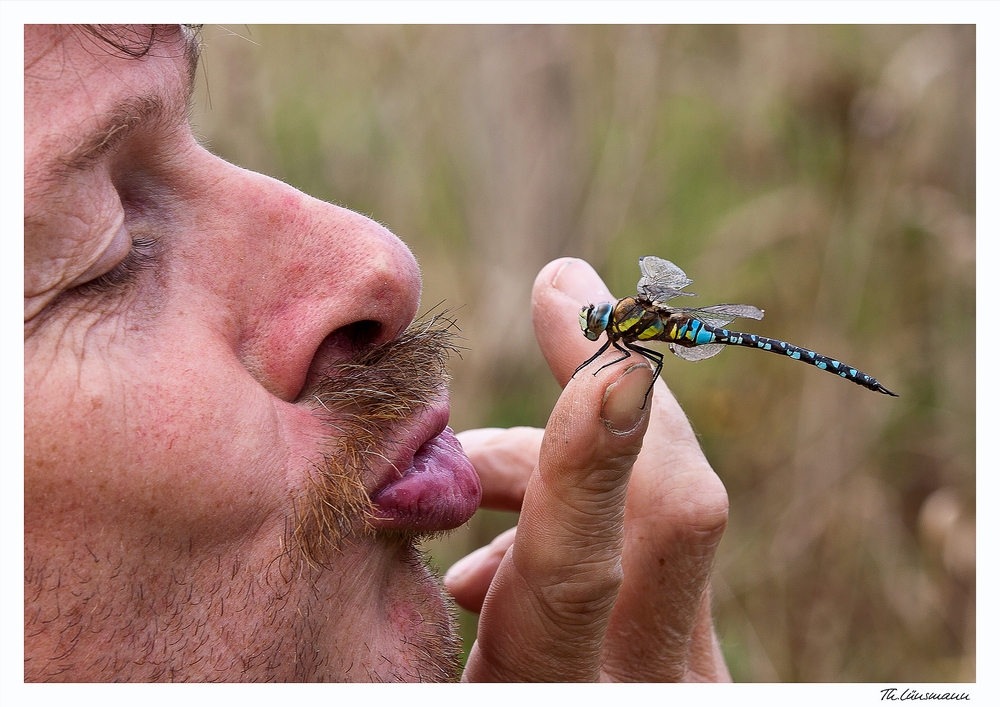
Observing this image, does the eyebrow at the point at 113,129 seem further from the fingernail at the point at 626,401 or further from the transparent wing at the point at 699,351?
the transparent wing at the point at 699,351

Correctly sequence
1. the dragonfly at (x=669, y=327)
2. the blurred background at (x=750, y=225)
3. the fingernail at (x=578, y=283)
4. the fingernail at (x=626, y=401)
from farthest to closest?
the blurred background at (x=750, y=225) < the fingernail at (x=578, y=283) < the dragonfly at (x=669, y=327) < the fingernail at (x=626, y=401)

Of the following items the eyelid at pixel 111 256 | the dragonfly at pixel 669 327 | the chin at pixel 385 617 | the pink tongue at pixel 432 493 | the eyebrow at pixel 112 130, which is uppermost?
the eyebrow at pixel 112 130

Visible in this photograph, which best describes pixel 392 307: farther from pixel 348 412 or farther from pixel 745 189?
pixel 745 189

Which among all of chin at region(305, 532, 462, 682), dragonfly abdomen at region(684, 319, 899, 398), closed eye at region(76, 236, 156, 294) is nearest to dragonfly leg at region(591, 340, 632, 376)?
dragonfly abdomen at region(684, 319, 899, 398)

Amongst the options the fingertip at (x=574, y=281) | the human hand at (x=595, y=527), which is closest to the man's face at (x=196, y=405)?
the human hand at (x=595, y=527)

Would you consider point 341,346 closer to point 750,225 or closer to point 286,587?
point 286,587
